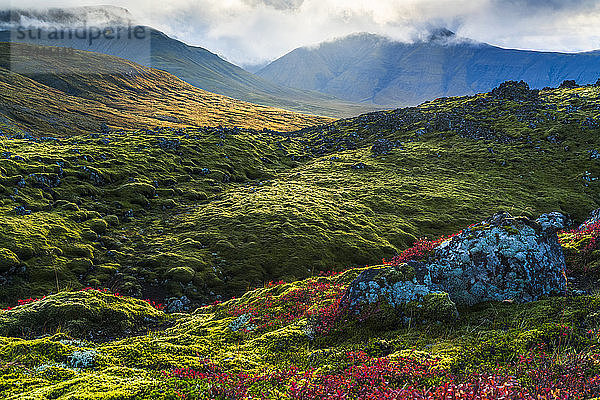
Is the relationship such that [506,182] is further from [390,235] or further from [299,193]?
[299,193]

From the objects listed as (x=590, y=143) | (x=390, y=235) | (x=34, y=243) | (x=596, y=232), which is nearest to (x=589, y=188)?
(x=590, y=143)

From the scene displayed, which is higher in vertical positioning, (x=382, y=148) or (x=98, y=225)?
(x=382, y=148)

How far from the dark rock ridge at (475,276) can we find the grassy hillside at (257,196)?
59.8 feet

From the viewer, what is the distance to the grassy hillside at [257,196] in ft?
100

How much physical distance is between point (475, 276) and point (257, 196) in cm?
3955

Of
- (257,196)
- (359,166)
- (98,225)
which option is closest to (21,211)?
(98,225)

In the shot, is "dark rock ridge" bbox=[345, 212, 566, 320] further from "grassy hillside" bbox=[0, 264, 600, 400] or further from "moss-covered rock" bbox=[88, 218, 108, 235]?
"moss-covered rock" bbox=[88, 218, 108, 235]

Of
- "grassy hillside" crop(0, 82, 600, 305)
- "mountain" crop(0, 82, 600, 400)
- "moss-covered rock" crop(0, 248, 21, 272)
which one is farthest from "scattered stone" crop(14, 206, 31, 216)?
"moss-covered rock" crop(0, 248, 21, 272)

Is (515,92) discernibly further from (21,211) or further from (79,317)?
(21,211)

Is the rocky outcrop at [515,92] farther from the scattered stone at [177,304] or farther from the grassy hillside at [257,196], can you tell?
the scattered stone at [177,304]

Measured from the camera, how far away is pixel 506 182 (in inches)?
2351

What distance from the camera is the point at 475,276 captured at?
15.4 meters

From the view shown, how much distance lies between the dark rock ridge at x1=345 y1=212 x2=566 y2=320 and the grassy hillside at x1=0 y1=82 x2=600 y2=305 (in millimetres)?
18237

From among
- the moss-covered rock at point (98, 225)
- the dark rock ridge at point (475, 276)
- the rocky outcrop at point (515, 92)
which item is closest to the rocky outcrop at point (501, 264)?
the dark rock ridge at point (475, 276)
